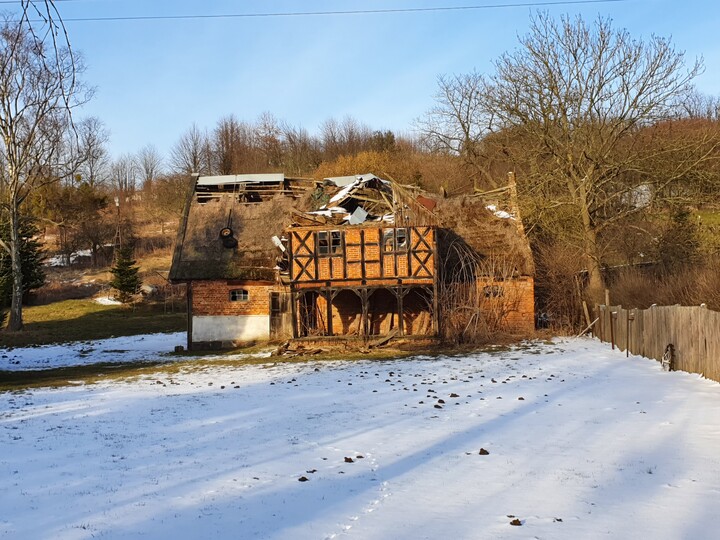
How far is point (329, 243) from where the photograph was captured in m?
24.1

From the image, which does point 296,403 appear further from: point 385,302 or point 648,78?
point 648,78

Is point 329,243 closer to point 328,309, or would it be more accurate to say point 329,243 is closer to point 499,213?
point 328,309

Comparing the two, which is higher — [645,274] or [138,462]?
[645,274]

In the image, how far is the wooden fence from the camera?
12844 mm

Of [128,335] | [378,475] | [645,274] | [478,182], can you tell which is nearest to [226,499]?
[378,475]

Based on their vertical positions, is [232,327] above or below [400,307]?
below

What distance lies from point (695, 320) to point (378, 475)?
9305mm

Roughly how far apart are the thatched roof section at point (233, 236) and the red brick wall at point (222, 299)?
0.41 metres

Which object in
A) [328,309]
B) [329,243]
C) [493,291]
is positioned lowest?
[328,309]

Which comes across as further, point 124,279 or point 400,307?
point 124,279

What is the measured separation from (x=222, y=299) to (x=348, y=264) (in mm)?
6068

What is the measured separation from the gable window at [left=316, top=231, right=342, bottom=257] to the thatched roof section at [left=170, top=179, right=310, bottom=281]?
2807mm

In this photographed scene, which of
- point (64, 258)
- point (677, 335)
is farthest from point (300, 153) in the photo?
point (677, 335)

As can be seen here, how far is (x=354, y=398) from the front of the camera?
12469 millimetres
